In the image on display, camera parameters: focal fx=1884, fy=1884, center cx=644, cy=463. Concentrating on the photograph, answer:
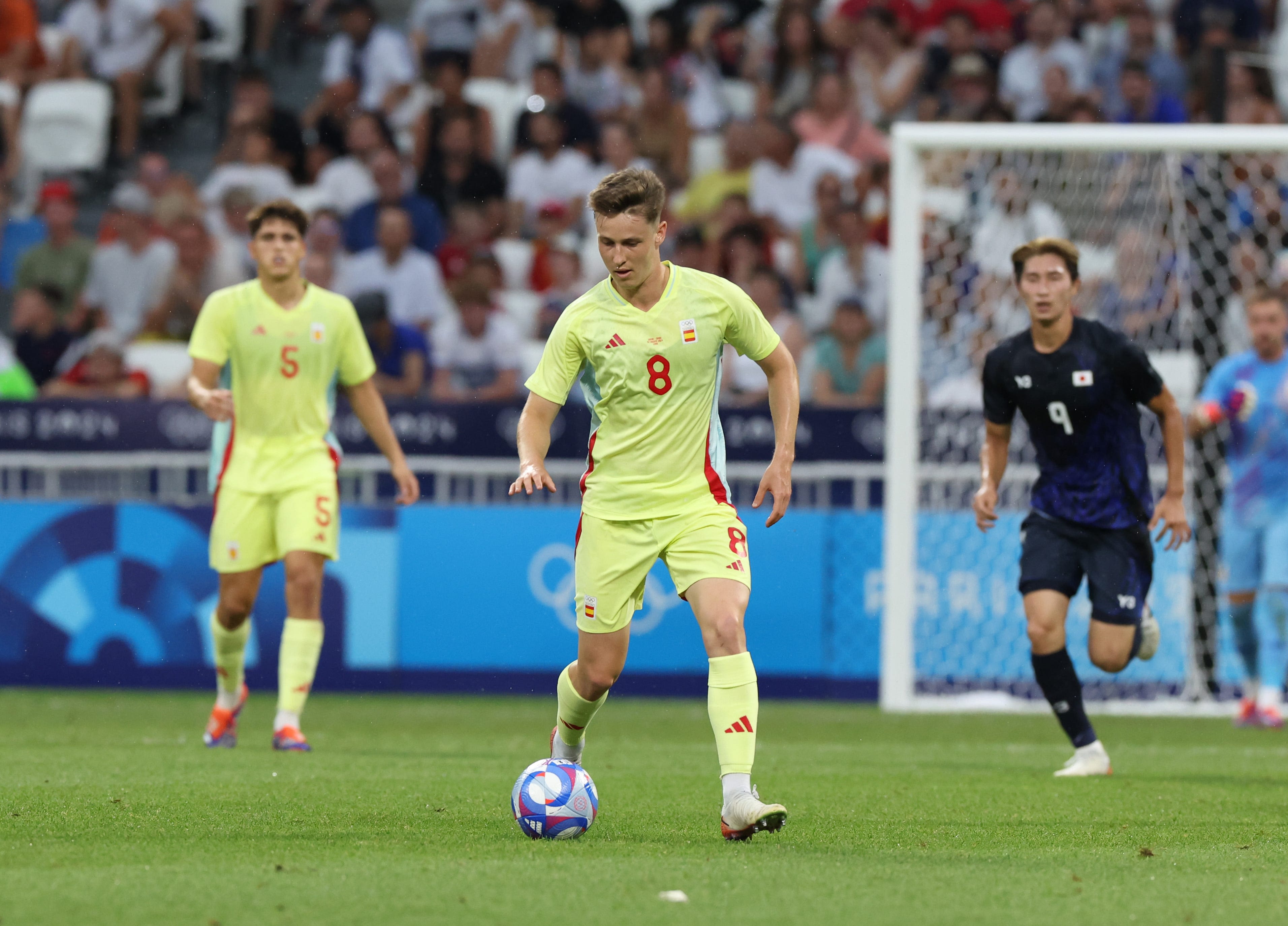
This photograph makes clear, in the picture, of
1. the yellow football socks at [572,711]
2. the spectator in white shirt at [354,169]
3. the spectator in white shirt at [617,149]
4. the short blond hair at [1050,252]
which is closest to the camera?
the yellow football socks at [572,711]

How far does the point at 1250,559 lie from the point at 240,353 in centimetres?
630

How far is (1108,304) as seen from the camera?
13.5 metres

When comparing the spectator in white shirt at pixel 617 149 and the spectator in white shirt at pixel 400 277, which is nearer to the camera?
the spectator in white shirt at pixel 400 277

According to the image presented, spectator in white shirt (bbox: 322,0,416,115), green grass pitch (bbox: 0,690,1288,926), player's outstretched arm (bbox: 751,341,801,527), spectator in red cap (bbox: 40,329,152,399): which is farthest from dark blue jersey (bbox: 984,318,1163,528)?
spectator in white shirt (bbox: 322,0,416,115)

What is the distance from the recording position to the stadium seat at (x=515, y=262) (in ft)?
53.8

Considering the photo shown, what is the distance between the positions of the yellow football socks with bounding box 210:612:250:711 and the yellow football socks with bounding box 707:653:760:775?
12.9ft

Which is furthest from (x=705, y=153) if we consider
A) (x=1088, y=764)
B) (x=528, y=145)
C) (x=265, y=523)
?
(x=1088, y=764)

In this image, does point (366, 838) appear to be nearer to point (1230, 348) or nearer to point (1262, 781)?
point (1262, 781)

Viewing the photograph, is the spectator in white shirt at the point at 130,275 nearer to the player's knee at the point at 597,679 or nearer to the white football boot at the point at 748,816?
the player's knee at the point at 597,679

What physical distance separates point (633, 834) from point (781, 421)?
4.74 ft

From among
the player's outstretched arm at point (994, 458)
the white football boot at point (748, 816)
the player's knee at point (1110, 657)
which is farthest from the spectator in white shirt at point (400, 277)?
the white football boot at point (748, 816)

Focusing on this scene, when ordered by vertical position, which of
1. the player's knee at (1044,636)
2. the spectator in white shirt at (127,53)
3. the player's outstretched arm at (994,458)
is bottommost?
the player's knee at (1044,636)

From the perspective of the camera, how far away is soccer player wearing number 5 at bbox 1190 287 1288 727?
11250 millimetres

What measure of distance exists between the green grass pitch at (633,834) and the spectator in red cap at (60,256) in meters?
6.87
